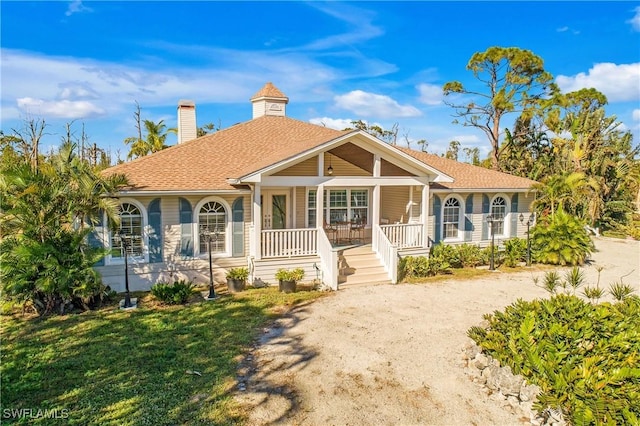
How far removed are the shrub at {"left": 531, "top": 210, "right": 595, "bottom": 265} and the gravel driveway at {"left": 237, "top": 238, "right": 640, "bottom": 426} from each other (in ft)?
13.2

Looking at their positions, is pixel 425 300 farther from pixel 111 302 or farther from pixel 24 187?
pixel 24 187

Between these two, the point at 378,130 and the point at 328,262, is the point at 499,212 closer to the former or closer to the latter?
the point at 328,262

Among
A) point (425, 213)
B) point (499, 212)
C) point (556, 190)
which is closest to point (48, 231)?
point (425, 213)

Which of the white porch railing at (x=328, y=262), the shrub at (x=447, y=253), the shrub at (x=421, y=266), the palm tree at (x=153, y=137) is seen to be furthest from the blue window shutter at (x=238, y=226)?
the palm tree at (x=153, y=137)

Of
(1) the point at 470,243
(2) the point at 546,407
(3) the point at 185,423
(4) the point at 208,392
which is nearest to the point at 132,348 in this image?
(4) the point at 208,392

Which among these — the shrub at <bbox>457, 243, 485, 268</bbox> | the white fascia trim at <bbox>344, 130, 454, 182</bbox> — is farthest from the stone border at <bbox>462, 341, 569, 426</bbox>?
the shrub at <bbox>457, 243, 485, 268</bbox>

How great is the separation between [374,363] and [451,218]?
10.1 meters

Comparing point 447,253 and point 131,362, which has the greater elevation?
point 447,253

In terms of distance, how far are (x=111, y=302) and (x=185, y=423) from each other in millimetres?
6613

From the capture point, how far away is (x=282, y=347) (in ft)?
25.4

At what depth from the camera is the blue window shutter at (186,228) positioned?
12.1 m

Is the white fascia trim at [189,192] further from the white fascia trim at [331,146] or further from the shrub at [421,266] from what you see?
the shrub at [421,266]

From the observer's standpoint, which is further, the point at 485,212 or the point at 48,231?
the point at 485,212

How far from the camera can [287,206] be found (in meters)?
14.6
